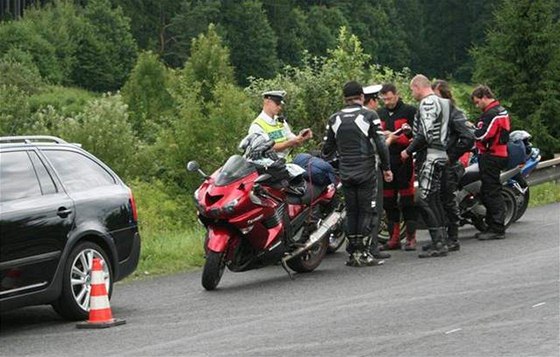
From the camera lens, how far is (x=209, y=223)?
12820 mm

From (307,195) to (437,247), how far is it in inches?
67.5

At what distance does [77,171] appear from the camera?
11680 millimetres

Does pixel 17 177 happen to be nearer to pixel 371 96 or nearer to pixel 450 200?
pixel 371 96

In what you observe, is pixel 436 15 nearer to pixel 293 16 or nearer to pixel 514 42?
pixel 293 16

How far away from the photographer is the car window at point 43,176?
36.4 ft

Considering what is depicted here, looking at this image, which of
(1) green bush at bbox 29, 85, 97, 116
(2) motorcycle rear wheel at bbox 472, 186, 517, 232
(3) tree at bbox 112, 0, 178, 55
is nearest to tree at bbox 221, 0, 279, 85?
(3) tree at bbox 112, 0, 178, 55

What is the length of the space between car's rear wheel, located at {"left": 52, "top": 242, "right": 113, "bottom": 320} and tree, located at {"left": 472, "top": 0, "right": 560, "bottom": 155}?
23.5 m

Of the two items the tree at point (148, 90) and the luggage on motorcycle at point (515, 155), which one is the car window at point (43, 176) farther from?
the tree at point (148, 90)

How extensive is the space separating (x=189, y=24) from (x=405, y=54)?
38.7 m

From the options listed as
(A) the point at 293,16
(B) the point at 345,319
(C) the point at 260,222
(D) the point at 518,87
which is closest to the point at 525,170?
(C) the point at 260,222

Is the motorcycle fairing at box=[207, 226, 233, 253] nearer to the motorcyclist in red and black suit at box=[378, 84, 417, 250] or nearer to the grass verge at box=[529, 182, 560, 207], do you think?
the motorcyclist in red and black suit at box=[378, 84, 417, 250]

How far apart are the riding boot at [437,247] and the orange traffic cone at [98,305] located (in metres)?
5.05

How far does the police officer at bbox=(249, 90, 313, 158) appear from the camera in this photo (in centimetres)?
1428

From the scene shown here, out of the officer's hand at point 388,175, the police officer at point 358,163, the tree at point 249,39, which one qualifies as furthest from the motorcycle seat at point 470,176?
the tree at point 249,39
